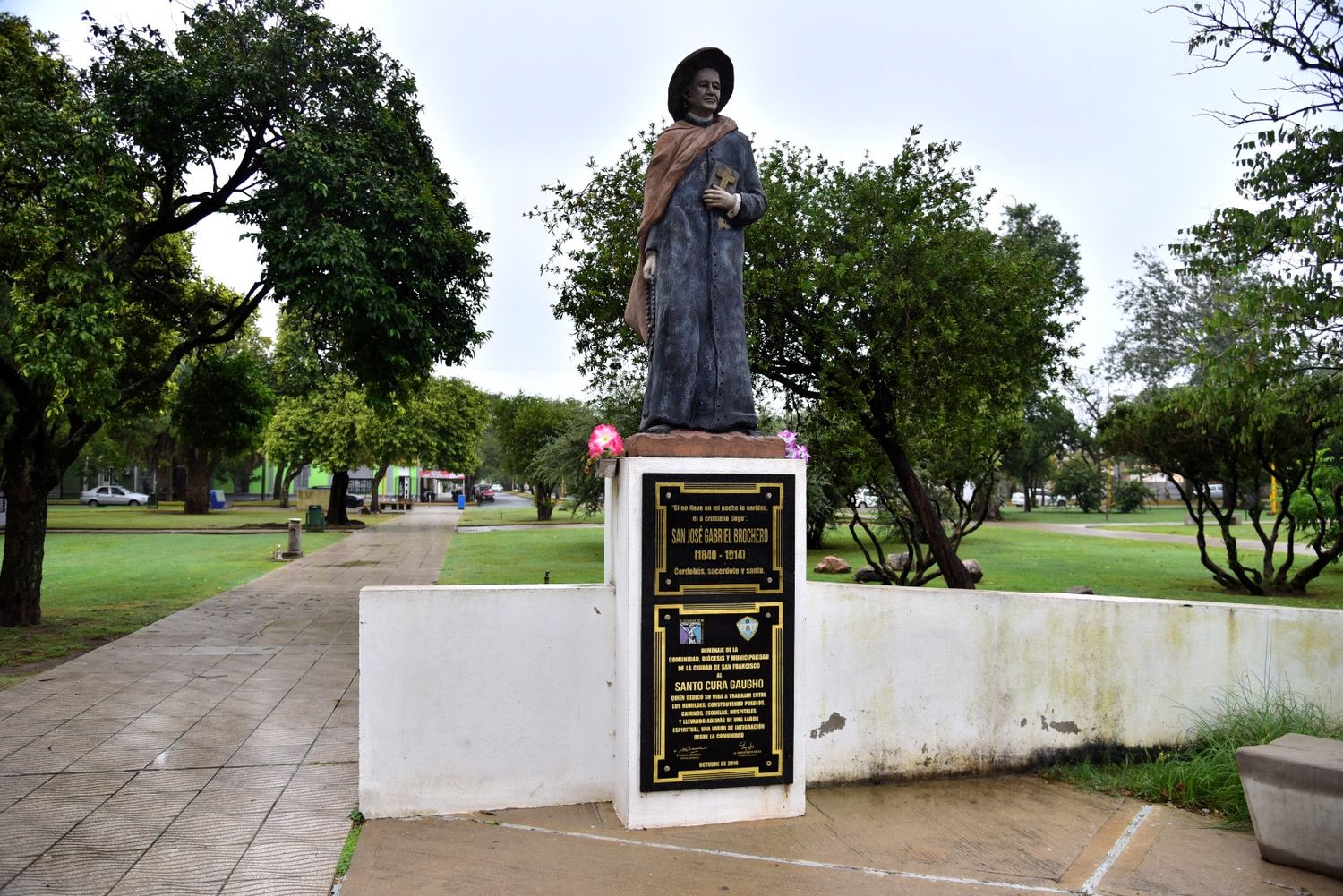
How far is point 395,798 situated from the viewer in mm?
4766

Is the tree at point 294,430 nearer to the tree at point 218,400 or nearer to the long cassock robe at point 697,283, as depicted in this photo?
the tree at point 218,400

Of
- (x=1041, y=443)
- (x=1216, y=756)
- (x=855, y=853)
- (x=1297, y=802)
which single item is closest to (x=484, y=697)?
(x=855, y=853)

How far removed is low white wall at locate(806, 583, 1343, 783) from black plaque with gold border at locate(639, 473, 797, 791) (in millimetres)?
404

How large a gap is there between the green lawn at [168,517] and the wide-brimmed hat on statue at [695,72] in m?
31.4

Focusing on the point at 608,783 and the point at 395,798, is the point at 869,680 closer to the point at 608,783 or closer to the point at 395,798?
the point at 608,783

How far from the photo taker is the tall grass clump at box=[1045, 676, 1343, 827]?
500 centimetres

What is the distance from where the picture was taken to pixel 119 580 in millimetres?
16391

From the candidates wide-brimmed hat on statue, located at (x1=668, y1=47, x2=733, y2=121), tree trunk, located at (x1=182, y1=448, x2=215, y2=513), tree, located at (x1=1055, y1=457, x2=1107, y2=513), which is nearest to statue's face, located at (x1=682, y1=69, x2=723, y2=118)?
wide-brimmed hat on statue, located at (x1=668, y1=47, x2=733, y2=121)

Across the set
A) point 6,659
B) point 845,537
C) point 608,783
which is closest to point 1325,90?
point 608,783

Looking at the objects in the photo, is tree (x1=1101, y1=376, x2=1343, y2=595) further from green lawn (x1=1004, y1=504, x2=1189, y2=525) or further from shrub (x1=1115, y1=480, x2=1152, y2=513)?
shrub (x1=1115, y1=480, x2=1152, y2=513)

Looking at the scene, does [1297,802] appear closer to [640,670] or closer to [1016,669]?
[1016,669]

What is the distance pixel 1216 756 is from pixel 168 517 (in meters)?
41.6

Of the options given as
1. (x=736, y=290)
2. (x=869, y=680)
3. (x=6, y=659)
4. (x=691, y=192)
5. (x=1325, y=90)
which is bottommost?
(x=6, y=659)

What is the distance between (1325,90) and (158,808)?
11122mm
